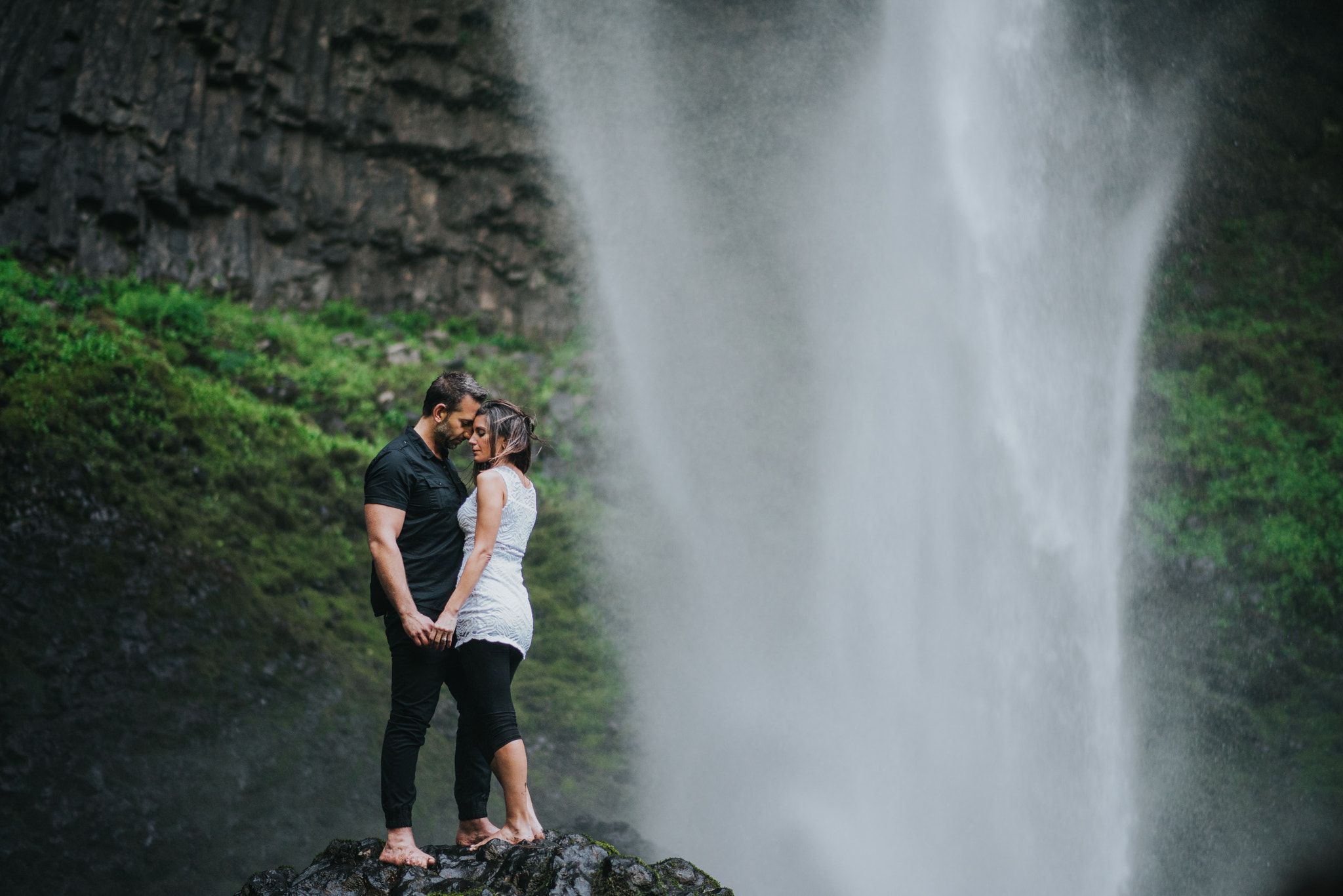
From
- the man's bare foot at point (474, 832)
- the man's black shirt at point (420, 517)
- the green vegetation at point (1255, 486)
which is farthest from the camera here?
the green vegetation at point (1255, 486)

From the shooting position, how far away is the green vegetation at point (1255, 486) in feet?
25.6

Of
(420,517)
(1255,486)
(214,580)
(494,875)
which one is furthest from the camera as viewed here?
(1255,486)

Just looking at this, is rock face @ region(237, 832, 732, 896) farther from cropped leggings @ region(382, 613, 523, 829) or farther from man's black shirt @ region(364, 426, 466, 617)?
man's black shirt @ region(364, 426, 466, 617)

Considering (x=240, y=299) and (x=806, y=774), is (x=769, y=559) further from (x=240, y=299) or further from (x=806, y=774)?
(x=240, y=299)

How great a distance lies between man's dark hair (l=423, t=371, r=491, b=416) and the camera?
339 centimetres

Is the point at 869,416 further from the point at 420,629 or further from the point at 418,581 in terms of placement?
the point at 420,629

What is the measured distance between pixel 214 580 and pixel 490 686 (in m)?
4.37

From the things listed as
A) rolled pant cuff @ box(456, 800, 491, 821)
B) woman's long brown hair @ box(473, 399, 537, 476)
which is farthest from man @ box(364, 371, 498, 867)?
woman's long brown hair @ box(473, 399, 537, 476)

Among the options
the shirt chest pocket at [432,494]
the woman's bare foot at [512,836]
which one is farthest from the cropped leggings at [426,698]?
the shirt chest pocket at [432,494]

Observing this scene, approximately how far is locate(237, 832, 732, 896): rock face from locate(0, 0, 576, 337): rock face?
9.69 meters

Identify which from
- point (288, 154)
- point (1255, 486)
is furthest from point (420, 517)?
point (288, 154)

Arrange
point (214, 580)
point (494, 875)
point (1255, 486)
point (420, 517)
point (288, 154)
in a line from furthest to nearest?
1. point (288, 154)
2. point (1255, 486)
3. point (214, 580)
4. point (420, 517)
5. point (494, 875)

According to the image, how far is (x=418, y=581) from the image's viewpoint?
322 centimetres

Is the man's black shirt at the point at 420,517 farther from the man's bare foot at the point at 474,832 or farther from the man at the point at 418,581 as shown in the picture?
the man's bare foot at the point at 474,832
